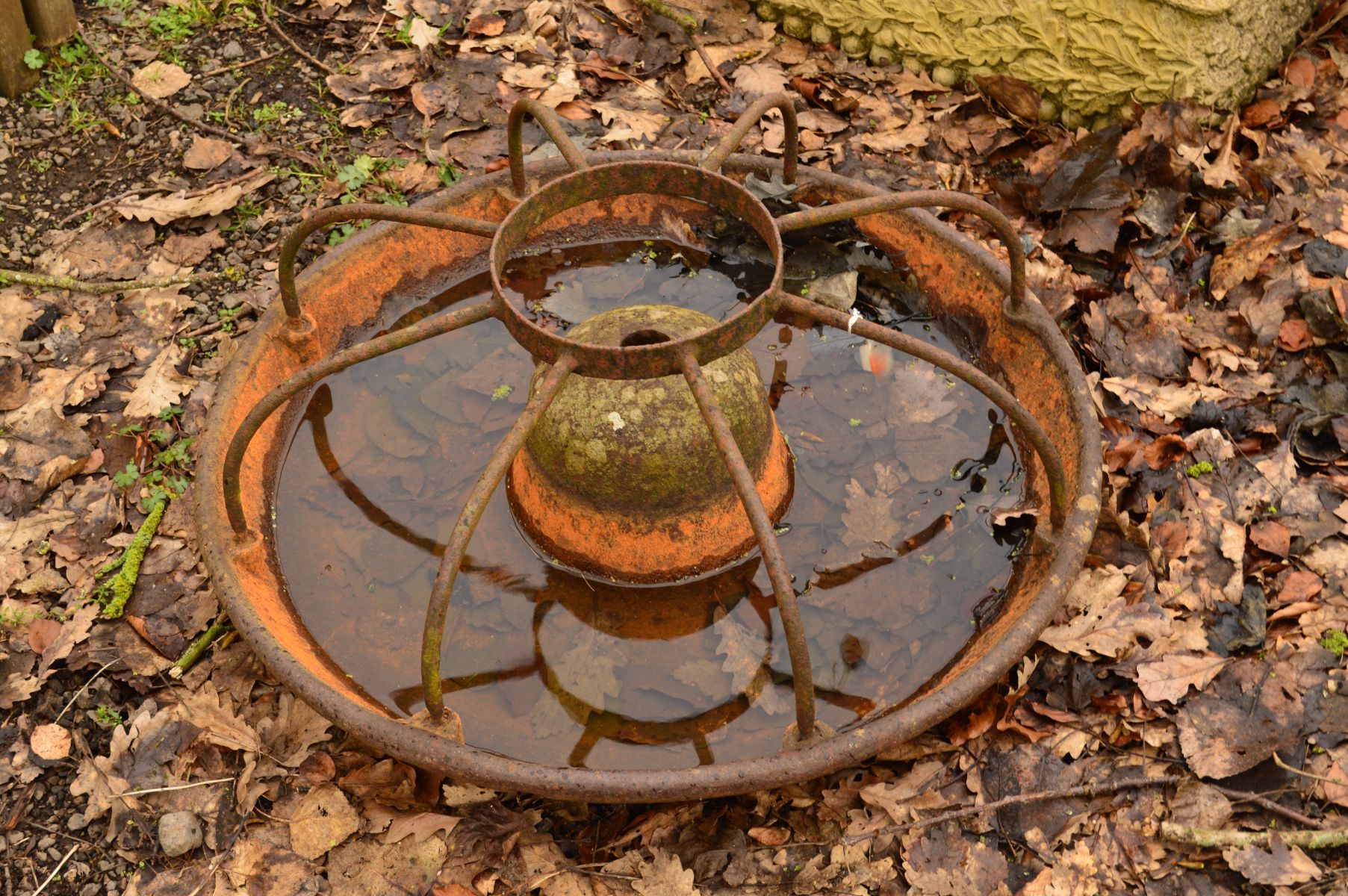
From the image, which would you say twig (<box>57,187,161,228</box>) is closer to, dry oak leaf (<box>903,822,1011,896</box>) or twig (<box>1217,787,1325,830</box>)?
dry oak leaf (<box>903,822,1011,896</box>)

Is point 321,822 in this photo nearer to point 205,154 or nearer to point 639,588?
point 639,588

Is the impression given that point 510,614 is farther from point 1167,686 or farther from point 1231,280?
point 1231,280

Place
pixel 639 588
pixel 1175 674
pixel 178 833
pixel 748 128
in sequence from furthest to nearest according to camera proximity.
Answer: pixel 748 128
pixel 639 588
pixel 1175 674
pixel 178 833

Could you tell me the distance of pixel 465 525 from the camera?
202 cm

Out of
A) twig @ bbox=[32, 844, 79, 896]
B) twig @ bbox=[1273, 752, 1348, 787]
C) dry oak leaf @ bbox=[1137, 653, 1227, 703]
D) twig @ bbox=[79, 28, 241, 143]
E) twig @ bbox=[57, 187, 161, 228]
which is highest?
twig @ bbox=[79, 28, 241, 143]

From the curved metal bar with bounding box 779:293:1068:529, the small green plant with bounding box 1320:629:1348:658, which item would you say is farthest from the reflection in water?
the small green plant with bounding box 1320:629:1348:658

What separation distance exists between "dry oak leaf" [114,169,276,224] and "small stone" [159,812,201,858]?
221 cm

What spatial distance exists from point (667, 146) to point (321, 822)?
2681 mm

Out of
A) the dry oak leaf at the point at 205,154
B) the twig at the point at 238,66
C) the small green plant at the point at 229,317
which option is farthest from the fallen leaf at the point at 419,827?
the twig at the point at 238,66

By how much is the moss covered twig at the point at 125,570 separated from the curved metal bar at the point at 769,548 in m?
1.79

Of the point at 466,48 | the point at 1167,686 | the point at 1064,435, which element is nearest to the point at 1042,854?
the point at 1167,686

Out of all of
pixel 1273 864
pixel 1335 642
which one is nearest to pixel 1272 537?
pixel 1335 642

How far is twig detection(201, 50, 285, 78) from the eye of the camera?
4285 millimetres

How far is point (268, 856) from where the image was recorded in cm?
245
